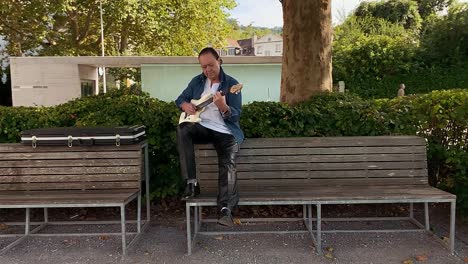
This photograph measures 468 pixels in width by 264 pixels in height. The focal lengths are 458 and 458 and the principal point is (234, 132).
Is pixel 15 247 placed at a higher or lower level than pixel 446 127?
lower

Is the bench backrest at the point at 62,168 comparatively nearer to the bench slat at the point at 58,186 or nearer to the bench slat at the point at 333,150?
the bench slat at the point at 58,186

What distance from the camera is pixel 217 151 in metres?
4.25

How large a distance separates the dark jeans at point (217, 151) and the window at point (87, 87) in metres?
18.2

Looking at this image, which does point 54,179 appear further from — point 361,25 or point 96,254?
point 361,25

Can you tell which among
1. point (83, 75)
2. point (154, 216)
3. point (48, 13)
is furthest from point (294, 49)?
point (48, 13)

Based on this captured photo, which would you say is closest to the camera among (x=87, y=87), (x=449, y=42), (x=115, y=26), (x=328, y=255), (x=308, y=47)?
(x=328, y=255)

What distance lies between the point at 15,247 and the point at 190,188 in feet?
5.72

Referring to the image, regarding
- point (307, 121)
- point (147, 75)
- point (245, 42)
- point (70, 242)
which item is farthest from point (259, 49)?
point (70, 242)

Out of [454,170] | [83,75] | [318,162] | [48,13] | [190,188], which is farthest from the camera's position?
[48,13]

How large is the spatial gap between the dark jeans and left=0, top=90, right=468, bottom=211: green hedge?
0.65 meters

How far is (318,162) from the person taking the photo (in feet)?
14.5

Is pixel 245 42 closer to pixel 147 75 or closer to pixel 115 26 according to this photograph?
pixel 115 26

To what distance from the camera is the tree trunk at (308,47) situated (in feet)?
20.8

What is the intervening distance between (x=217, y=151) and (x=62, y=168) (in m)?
1.53
